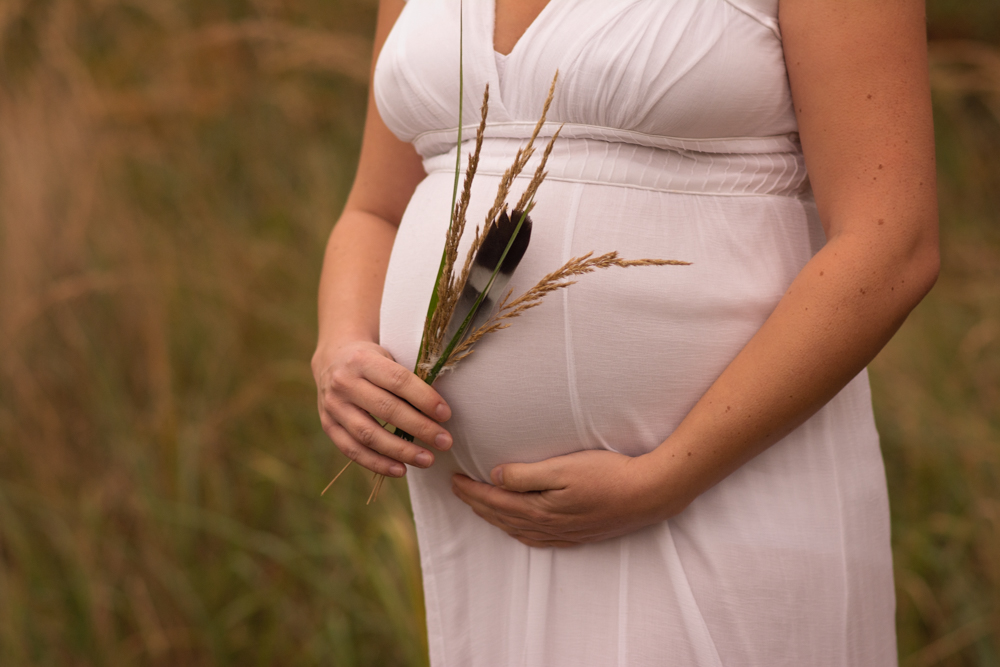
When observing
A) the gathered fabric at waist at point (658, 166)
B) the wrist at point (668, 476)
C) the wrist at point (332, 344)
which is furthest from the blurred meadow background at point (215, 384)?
the gathered fabric at waist at point (658, 166)

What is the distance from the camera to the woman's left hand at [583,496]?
99cm

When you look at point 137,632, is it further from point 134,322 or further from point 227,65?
point 227,65

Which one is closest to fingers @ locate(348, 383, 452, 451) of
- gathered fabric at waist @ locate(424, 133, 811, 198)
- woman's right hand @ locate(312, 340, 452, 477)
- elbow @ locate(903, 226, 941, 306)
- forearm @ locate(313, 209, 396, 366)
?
woman's right hand @ locate(312, 340, 452, 477)

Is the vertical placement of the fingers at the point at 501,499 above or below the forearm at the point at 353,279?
below

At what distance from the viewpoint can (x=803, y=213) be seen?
1.13 m

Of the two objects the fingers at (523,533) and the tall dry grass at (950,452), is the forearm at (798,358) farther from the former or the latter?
the tall dry grass at (950,452)

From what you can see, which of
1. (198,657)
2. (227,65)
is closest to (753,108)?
(198,657)

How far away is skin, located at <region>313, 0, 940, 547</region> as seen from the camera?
91 cm

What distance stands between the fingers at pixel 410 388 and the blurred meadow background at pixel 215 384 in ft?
3.65

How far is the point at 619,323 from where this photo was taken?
1.01 metres

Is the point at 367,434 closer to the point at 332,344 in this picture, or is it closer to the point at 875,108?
the point at 332,344

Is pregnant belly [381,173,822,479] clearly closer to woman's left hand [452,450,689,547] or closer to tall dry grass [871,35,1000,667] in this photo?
woman's left hand [452,450,689,547]

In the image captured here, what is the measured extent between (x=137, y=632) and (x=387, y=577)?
0.82 metres

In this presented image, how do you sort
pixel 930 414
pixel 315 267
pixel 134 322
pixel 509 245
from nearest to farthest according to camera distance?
pixel 509 245, pixel 930 414, pixel 134 322, pixel 315 267
